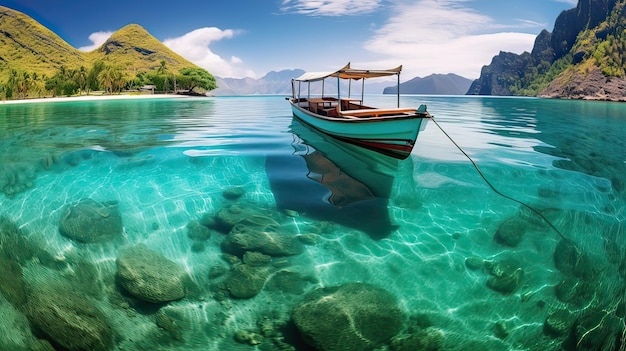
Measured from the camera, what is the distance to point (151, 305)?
6.38 metres

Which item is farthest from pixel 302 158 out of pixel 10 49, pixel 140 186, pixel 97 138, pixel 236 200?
pixel 10 49

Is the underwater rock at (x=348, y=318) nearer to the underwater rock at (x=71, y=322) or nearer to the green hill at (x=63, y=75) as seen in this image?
→ the underwater rock at (x=71, y=322)

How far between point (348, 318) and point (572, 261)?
578 centimetres

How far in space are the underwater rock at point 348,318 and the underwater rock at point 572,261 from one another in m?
4.27

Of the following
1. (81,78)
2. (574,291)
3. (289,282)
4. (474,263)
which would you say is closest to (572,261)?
(574,291)

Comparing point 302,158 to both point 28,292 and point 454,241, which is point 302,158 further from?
point 28,292

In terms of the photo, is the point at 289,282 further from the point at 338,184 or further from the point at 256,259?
the point at 338,184

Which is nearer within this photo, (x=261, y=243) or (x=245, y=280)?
(x=245, y=280)

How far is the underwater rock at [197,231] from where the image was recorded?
817 centimetres

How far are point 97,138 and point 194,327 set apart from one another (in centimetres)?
1661

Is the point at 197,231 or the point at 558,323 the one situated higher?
the point at 197,231

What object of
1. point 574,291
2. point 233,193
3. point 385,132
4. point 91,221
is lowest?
point 574,291

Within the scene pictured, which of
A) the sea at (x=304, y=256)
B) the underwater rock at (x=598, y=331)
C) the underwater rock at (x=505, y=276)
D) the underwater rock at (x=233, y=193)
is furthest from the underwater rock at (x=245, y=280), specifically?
the underwater rock at (x=598, y=331)

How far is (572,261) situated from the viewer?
8016mm
